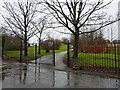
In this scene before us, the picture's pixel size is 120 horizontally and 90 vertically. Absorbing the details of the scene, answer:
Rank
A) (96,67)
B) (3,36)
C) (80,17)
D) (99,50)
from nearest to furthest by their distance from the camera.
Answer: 1. (96,67)
2. (99,50)
3. (80,17)
4. (3,36)

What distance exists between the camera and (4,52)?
13.4 meters

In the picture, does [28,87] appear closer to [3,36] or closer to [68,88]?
[68,88]

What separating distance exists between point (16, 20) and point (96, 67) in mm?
12090

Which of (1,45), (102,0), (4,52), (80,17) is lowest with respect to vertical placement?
(4,52)

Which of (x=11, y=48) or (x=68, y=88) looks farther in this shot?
(x=11, y=48)

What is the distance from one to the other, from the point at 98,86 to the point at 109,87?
451mm

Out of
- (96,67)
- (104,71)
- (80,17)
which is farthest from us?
(80,17)

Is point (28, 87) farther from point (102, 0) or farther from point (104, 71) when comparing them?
point (102, 0)

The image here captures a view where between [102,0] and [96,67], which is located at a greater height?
[102,0]

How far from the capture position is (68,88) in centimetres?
398

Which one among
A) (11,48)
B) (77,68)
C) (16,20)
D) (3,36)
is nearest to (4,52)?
(11,48)

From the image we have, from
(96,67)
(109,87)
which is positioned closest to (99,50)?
(96,67)

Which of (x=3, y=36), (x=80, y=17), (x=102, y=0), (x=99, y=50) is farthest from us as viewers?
(x=3, y=36)

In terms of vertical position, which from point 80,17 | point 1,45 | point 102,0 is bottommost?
point 1,45
